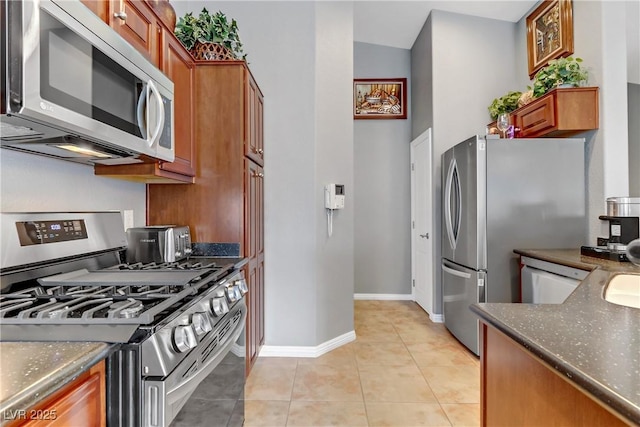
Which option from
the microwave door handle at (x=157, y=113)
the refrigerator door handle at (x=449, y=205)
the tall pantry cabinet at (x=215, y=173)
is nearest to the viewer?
the microwave door handle at (x=157, y=113)

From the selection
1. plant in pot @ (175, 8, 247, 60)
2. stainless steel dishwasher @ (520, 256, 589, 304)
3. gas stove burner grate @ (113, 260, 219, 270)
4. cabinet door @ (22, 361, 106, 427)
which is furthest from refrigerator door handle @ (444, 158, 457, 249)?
cabinet door @ (22, 361, 106, 427)

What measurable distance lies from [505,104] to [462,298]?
198cm

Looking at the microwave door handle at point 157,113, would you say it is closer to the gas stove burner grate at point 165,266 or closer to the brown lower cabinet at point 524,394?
the gas stove burner grate at point 165,266

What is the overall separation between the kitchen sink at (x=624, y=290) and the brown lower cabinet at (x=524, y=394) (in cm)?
61

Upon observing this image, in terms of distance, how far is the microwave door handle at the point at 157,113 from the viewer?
4.80 feet

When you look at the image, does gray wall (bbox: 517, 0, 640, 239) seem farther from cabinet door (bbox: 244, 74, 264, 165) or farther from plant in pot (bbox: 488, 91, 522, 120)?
cabinet door (bbox: 244, 74, 264, 165)

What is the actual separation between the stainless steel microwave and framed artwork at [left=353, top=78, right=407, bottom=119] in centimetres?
348

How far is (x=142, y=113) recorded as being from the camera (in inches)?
56.2

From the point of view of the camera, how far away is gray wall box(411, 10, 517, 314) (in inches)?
149

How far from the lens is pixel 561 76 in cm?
266

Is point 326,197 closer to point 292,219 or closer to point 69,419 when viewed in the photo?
point 292,219

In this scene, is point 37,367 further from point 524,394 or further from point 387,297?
point 387,297

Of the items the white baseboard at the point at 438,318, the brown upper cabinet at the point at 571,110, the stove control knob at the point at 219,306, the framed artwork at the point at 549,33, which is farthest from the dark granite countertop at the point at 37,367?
the framed artwork at the point at 549,33

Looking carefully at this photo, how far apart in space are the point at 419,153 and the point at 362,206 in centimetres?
102
